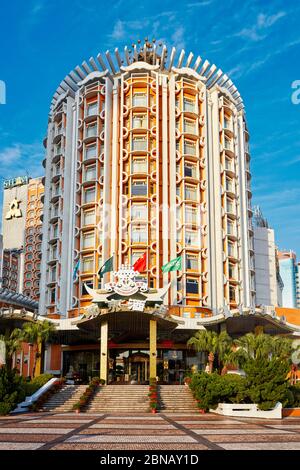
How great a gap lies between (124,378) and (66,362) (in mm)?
12470

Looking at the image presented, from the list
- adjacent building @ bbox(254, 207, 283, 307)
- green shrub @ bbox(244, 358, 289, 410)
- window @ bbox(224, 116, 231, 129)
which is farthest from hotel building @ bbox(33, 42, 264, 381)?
green shrub @ bbox(244, 358, 289, 410)

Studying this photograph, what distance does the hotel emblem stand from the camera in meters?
155

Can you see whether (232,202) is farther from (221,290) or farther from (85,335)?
(85,335)

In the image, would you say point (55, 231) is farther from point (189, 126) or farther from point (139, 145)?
A: point (189, 126)

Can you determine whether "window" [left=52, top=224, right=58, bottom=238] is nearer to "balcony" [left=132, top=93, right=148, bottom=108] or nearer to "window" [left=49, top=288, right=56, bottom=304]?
"window" [left=49, top=288, right=56, bottom=304]

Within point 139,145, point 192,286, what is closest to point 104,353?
point 192,286

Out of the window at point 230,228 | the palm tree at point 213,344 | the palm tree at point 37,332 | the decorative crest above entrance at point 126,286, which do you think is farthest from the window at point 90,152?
the palm tree at point 213,344

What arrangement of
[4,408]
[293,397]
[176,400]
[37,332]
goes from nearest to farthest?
1. [4,408]
2. [293,397]
3. [176,400]
4. [37,332]

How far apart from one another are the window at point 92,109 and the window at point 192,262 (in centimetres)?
2668

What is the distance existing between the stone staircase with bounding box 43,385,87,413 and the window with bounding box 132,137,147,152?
39.0 metres

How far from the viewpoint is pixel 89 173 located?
77.0 meters

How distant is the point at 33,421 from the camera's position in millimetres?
32781

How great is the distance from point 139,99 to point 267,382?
52221 millimetres
